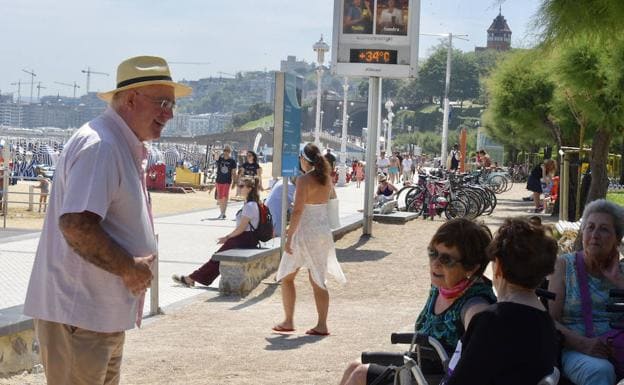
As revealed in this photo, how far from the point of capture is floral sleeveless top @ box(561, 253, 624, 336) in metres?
4.97

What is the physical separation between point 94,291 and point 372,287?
881 cm

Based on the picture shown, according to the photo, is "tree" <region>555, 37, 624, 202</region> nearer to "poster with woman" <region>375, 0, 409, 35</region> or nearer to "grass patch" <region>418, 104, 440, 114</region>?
"poster with woman" <region>375, 0, 409, 35</region>

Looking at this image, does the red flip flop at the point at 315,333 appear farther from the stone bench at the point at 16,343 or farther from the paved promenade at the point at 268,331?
the stone bench at the point at 16,343

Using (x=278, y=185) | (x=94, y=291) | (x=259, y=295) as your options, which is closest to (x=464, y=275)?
(x=94, y=291)

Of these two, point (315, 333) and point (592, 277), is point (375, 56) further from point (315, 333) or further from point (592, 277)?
point (592, 277)

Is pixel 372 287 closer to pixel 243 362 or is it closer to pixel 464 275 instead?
pixel 243 362

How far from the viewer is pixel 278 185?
45.3 ft

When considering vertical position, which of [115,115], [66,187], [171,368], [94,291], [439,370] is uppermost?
[115,115]

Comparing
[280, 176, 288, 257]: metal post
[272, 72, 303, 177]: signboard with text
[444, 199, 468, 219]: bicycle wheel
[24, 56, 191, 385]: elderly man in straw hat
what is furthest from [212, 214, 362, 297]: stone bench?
[444, 199, 468, 219]: bicycle wheel

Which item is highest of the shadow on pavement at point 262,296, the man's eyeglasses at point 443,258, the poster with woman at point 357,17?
the poster with woman at point 357,17

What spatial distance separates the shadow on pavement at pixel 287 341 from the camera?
8184 millimetres

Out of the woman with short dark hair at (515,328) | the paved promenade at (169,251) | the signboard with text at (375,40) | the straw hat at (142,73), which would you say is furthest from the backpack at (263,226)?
the woman with short dark hair at (515,328)

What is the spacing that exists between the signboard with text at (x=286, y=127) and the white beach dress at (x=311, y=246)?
10.3 ft

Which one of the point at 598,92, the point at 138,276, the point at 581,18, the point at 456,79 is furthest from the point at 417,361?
the point at 456,79
